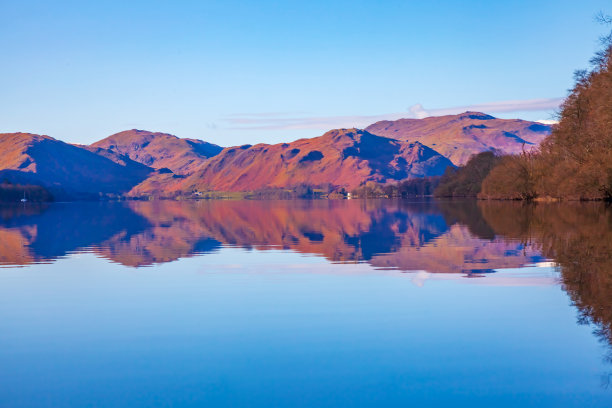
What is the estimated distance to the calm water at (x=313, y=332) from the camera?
311 inches

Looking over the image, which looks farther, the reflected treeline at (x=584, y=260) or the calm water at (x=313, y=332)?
the reflected treeline at (x=584, y=260)

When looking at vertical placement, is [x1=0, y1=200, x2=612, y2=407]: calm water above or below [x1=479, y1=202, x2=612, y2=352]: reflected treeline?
below

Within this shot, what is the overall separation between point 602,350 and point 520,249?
15755 mm

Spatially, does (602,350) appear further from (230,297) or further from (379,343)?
(230,297)

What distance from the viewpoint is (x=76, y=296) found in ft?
51.8

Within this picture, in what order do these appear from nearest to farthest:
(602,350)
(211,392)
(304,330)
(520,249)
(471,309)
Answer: (211,392) → (602,350) → (304,330) → (471,309) → (520,249)

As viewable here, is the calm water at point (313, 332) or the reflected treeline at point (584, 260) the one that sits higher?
the reflected treeline at point (584, 260)

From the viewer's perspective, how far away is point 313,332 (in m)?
11.1

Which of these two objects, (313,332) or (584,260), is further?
(584,260)

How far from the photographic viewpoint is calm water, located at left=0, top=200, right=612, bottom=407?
26.0 ft

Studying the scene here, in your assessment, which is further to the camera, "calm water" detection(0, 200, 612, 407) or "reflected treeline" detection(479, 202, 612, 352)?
"reflected treeline" detection(479, 202, 612, 352)

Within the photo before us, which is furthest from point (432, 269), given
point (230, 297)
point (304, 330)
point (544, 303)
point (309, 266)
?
point (304, 330)

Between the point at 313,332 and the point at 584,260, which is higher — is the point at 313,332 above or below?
below

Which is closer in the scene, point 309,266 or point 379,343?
point 379,343
